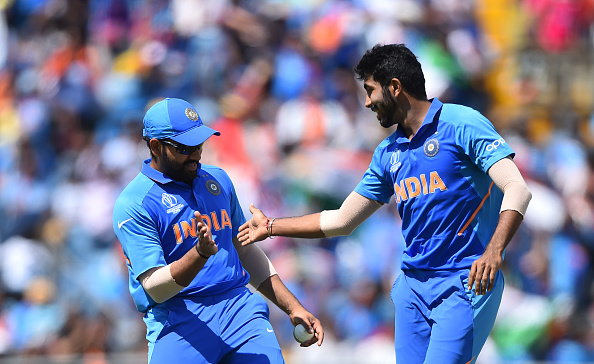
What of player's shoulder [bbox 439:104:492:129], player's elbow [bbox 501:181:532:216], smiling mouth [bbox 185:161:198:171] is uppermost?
player's shoulder [bbox 439:104:492:129]

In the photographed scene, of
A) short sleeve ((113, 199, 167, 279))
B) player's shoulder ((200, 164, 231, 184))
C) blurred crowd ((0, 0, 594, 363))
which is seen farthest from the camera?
blurred crowd ((0, 0, 594, 363))

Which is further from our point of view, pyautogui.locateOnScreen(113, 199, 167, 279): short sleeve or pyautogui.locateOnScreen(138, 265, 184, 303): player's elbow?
pyautogui.locateOnScreen(113, 199, 167, 279): short sleeve

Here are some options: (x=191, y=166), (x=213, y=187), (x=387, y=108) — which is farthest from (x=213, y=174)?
(x=387, y=108)

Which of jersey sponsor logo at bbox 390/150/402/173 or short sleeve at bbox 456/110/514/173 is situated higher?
short sleeve at bbox 456/110/514/173

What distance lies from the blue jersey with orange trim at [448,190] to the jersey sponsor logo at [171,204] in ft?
4.12

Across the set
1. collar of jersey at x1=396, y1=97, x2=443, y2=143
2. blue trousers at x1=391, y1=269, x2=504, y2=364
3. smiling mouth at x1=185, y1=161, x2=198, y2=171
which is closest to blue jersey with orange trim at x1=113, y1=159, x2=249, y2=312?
smiling mouth at x1=185, y1=161, x2=198, y2=171

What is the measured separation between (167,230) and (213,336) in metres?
0.62

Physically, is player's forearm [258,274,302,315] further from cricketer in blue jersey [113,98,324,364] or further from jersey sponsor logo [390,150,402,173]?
jersey sponsor logo [390,150,402,173]

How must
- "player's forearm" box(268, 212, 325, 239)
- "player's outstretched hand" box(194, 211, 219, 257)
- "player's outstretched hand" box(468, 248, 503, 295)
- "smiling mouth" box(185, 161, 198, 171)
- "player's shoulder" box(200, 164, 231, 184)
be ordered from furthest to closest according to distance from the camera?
"player's forearm" box(268, 212, 325, 239)
"player's shoulder" box(200, 164, 231, 184)
"smiling mouth" box(185, 161, 198, 171)
"player's outstretched hand" box(468, 248, 503, 295)
"player's outstretched hand" box(194, 211, 219, 257)

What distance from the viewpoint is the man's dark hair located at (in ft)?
16.2

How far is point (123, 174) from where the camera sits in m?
10.7

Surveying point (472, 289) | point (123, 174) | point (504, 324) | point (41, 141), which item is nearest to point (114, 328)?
point (123, 174)

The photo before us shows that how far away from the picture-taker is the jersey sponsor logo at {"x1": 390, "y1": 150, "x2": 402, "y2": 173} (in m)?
5.01

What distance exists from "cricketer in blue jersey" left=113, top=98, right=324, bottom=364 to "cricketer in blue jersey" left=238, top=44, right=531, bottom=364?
0.35 meters
